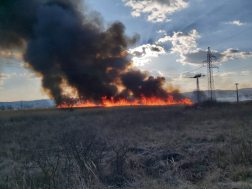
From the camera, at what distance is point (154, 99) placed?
67.3 metres

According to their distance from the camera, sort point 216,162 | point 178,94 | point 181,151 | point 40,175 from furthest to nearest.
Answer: point 178,94, point 181,151, point 216,162, point 40,175

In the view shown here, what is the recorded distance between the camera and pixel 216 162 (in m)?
6.16

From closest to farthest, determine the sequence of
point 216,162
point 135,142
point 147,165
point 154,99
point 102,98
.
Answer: point 216,162
point 147,165
point 135,142
point 102,98
point 154,99

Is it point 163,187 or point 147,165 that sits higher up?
point 163,187

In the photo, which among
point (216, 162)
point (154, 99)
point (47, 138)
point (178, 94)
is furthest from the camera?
point (178, 94)

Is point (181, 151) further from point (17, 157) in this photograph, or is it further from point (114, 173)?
point (17, 157)

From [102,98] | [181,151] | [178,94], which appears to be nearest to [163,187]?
[181,151]

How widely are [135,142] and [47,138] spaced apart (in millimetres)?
5957

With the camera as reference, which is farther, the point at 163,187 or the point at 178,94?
the point at 178,94

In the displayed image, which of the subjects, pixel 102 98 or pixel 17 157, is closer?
pixel 17 157

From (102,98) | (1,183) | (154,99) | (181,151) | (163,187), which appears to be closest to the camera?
(163,187)

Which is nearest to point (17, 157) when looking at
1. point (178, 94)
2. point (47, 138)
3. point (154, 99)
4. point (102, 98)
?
point (47, 138)

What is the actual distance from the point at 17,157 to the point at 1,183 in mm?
3969

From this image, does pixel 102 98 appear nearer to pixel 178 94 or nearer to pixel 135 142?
pixel 178 94
